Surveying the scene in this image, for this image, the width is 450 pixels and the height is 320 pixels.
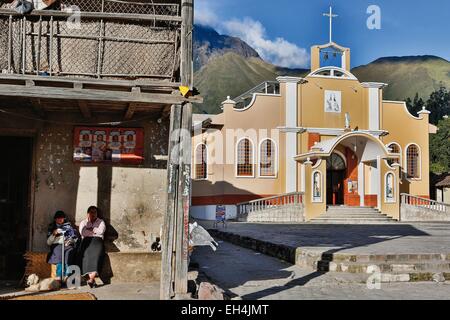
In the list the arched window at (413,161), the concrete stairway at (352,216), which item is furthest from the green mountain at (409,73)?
the concrete stairway at (352,216)

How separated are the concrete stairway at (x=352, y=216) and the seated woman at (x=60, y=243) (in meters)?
19.2

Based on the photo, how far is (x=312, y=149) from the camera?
1120 inches

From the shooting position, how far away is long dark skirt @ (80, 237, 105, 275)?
9297 millimetres

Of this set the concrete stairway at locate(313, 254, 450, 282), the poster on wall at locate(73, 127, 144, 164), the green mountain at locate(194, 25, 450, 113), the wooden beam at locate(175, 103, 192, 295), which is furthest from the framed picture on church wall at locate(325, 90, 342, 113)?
the green mountain at locate(194, 25, 450, 113)

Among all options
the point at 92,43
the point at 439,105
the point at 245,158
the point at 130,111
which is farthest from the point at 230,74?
the point at 92,43

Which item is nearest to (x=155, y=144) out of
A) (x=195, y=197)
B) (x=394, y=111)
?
(x=195, y=197)

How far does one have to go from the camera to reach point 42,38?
899cm

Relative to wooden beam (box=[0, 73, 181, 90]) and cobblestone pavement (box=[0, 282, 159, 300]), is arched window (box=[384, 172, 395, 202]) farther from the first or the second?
wooden beam (box=[0, 73, 181, 90])

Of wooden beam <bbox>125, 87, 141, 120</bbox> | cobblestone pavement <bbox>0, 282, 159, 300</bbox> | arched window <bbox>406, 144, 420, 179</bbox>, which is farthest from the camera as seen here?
arched window <bbox>406, 144, 420, 179</bbox>

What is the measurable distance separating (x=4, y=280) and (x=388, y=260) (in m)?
7.65

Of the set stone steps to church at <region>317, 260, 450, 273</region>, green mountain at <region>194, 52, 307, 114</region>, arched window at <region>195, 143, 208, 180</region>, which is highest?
green mountain at <region>194, 52, 307, 114</region>

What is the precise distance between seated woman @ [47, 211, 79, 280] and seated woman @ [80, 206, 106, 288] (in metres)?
0.17

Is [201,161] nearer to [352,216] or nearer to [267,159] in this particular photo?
[267,159]

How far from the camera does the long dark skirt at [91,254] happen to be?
9297 mm
